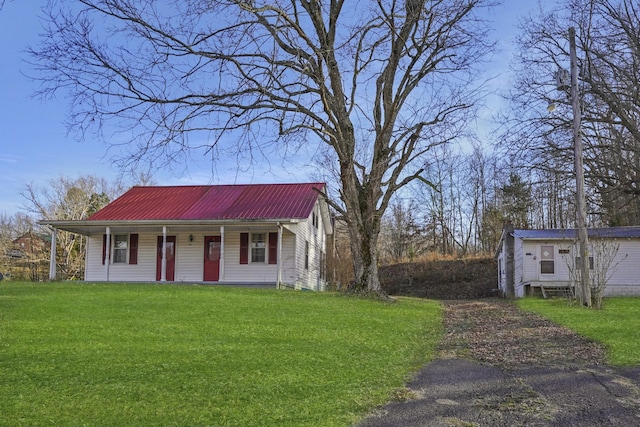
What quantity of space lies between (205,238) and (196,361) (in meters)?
16.3

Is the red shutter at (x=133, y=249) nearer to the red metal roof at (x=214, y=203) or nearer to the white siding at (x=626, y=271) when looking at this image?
the red metal roof at (x=214, y=203)

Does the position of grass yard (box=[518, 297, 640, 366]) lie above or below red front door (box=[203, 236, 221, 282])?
below

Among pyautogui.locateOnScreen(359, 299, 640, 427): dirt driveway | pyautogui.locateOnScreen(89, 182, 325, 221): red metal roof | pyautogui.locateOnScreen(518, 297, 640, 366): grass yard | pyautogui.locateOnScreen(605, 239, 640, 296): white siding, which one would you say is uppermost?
pyautogui.locateOnScreen(89, 182, 325, 221): red metal roof

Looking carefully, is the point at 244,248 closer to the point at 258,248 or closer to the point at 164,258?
the point at 258,248

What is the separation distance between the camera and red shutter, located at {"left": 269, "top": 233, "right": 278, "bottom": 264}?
72.0 feet

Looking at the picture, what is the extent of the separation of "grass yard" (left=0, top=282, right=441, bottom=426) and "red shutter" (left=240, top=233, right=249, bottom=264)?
9.47 metres

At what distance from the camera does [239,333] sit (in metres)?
8.78

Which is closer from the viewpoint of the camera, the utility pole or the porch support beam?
the utility pole

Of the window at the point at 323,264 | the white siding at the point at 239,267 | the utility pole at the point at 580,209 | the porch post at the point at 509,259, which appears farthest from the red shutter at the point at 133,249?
the porch post at the point at 509,259

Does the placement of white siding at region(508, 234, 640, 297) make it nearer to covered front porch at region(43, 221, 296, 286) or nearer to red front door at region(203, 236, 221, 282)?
covered front porch at region(43, 221, 296, 286)

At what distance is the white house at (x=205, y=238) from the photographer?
2156 cm

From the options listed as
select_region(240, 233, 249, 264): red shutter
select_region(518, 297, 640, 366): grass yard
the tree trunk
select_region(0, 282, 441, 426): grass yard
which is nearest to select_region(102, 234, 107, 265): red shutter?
select_region(240, 233, 249, 264): red shutter

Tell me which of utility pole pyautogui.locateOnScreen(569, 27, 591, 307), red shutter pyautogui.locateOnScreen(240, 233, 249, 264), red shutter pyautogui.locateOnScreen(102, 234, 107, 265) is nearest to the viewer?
utility pole pyautogui.locateOnScreen(569, 27, 591, 307)

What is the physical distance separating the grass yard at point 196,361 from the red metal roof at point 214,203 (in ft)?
31.3
